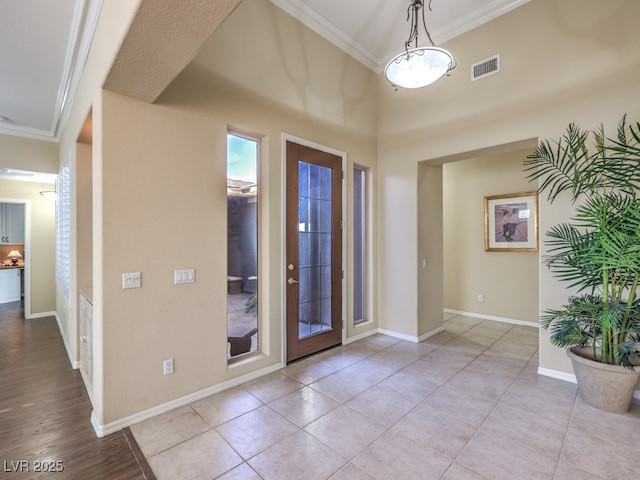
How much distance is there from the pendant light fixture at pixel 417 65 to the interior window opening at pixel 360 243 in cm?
169

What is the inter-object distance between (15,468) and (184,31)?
2.79 meters

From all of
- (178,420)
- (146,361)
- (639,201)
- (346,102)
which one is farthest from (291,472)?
(346,102)

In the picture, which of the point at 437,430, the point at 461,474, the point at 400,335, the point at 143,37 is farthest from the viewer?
the point at 400,335

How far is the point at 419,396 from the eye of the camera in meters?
2.67

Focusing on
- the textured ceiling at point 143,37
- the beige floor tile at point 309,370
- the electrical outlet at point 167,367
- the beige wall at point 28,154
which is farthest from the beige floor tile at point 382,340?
the beige wall at point 28,154

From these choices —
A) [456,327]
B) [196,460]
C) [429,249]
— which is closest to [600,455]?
[196,460]

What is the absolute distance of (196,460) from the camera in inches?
75.1

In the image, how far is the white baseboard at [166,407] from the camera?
2193mm

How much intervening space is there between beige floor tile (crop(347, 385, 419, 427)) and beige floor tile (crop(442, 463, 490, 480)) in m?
0.53

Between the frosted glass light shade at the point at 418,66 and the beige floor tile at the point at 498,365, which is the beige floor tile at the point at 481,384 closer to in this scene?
the beige floor tile at the point at 498,365

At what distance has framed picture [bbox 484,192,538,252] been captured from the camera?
4711 millimetres

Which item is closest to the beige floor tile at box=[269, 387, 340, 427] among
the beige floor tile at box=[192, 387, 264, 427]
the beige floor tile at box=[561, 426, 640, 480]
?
the beige floor tile at box=[192, 387, 264, 427]

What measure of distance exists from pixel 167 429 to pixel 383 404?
170 cm

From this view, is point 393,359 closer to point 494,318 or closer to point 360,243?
point 360,243
